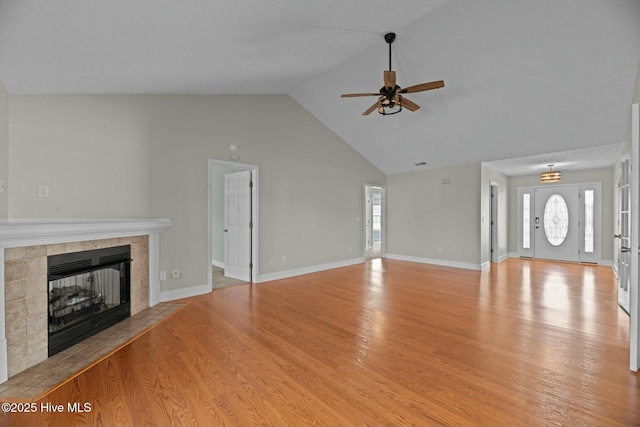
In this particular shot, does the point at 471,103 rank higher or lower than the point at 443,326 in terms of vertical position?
higher

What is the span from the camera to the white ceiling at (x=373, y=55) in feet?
7.86

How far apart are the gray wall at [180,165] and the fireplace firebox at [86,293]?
0.75m

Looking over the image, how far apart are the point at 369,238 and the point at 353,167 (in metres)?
4.02

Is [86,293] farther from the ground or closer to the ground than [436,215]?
closer to the ground

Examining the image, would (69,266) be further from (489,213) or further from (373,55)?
(489,213)

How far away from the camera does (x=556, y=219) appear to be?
752 centimetres

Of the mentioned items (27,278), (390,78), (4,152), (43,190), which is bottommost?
(27,278)

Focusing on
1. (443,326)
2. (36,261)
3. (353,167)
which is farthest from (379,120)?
(36,261)

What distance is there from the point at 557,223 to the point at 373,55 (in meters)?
6.84

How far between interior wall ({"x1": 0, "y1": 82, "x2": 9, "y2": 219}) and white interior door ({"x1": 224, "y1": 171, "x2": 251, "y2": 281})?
299cm

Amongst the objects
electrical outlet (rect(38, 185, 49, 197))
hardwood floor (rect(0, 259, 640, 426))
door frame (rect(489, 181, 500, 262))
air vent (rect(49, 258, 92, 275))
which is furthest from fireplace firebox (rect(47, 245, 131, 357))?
door frame (rect(489, 181, 500, 262))

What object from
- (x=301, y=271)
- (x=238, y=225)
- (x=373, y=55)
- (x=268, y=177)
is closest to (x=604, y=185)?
(x=373, y=55)

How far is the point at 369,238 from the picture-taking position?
10.5 metres

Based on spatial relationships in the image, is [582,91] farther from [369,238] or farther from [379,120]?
[369,238]
